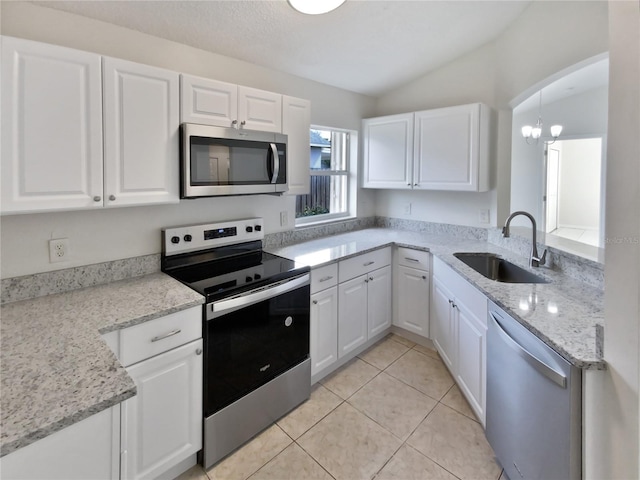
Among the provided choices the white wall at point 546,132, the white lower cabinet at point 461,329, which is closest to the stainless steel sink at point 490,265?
the white lower cabinet at point 461,329

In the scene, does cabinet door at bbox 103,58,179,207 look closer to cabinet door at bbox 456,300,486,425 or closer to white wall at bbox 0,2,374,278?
white wall at bbox 0,2,374,278

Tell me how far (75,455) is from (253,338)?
1.03 metres

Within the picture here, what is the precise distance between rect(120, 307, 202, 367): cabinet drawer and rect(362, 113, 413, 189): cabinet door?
2297 millimetres

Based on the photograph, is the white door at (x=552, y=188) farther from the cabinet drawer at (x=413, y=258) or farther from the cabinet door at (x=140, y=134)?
the cabinet door at (x=140, y=134)

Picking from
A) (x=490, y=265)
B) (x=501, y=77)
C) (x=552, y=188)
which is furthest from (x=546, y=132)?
(x=490, y=265)

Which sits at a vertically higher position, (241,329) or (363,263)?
(363,263)

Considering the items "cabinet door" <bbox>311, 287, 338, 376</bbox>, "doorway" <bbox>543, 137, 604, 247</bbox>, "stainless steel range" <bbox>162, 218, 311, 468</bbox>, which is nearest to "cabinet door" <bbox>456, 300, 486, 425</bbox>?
"cabinet door" <bbox>311, 287, 338, 376</bbox>

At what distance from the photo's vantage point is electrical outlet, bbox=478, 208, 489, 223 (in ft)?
10.1

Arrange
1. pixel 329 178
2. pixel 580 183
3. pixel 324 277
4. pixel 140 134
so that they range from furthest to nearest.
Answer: pixel 580 183 < pixel 329 178 < pixel 324 277 < pixel 140 134

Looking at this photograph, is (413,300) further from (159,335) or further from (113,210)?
(113,210)

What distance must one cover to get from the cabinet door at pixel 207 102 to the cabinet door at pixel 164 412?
3.99 feet

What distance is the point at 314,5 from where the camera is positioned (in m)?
1.81

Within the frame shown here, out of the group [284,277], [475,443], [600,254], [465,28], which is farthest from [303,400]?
[465,28]

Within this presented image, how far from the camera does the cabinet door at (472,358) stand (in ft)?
6.35
